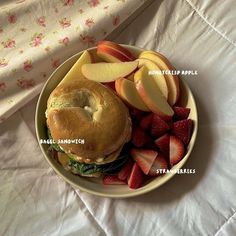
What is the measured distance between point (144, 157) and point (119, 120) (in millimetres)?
111

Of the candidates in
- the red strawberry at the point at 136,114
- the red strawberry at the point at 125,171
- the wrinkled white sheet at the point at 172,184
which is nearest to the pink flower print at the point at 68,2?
the wrinkled white sheet at the point at 172,184

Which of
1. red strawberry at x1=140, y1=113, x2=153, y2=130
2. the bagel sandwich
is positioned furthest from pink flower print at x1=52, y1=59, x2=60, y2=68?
red strawberry at x1=140, y1=113, x2=153, y2=130

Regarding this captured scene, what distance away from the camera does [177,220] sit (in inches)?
33.8

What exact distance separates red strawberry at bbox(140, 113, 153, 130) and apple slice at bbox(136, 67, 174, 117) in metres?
0.02

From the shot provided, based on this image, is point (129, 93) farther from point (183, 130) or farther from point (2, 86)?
point (2, 86)

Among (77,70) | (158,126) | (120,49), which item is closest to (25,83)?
(77,70)

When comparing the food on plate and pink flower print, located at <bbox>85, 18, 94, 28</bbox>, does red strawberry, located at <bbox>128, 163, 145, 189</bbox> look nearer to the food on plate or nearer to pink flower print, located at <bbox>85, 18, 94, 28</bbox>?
the food on plate

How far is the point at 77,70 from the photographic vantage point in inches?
38.3

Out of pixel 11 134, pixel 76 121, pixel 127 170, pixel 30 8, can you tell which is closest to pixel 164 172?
pixel 127 170

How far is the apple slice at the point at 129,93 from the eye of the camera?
36.1 inches

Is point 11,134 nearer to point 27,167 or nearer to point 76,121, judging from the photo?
point 27,167

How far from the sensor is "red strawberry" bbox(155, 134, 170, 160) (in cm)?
91

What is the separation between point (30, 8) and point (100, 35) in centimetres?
23

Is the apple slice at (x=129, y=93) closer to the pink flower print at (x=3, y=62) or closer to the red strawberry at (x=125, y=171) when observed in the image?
the red strawberry at (x=125, y=171)
